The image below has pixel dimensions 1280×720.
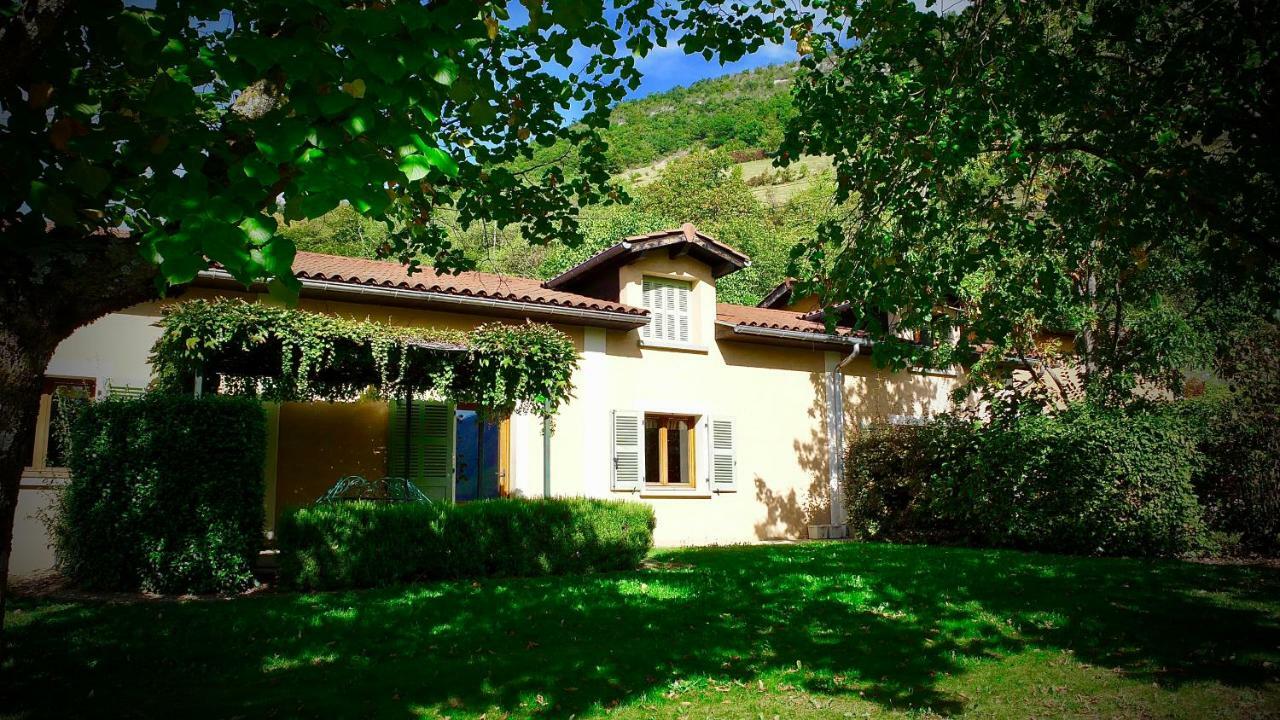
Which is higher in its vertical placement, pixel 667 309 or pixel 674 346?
pixel 667 309

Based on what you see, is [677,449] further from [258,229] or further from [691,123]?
[691,123]

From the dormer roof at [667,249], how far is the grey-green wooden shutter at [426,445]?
12.4 feet

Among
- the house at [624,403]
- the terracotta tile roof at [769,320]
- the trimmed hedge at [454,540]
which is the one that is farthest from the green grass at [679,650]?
the terracotta tile roof at [769,320]

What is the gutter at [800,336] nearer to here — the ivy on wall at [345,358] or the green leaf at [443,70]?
the ivy on wall at [345,358]

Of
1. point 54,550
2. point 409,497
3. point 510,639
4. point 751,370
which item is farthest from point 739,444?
point 54,550

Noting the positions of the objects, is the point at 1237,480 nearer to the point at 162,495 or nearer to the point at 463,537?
the point at 463,537

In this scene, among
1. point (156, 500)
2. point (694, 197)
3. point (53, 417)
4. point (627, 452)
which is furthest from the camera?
point (694, 197)

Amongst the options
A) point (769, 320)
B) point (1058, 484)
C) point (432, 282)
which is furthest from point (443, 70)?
point (769, 320)

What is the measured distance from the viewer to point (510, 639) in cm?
619

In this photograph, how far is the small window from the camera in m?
14.7

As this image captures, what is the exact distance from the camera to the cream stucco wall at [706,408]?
13.2m

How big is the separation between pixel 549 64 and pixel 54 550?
843 cm

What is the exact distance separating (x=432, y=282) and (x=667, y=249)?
4469 millimetres

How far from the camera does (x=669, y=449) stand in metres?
15.0
